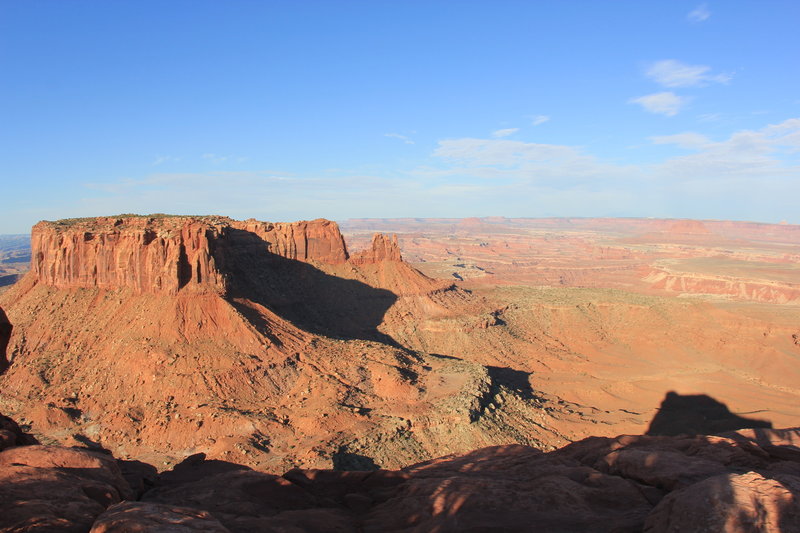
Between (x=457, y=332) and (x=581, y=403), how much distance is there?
1737 cm

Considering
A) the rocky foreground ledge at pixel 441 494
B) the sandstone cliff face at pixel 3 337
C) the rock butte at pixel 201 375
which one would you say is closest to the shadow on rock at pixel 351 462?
the rock butte at pixel 201 375

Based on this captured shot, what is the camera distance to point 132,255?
35.4 meters

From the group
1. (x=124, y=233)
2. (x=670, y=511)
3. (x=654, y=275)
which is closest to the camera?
(x=670, y=511)

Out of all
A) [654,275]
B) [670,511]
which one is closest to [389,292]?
[670,511]

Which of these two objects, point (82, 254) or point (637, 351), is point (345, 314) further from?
point (637, 351)

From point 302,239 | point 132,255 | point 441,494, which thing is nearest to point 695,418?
point 441,494

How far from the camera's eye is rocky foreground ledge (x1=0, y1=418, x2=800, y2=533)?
31.6 feet

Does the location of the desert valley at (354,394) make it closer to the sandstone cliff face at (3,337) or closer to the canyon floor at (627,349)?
the canyon floor at (627,349)

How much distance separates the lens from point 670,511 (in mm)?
9945

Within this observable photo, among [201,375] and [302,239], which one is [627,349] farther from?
[201,375]

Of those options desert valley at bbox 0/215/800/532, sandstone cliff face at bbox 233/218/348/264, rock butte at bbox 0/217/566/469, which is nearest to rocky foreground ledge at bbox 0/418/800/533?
desert valley at bbox 0/215/800/532

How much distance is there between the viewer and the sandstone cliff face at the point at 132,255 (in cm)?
3469

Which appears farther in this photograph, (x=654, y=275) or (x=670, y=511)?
(x=654, y=275)

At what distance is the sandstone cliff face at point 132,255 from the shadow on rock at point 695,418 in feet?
112
